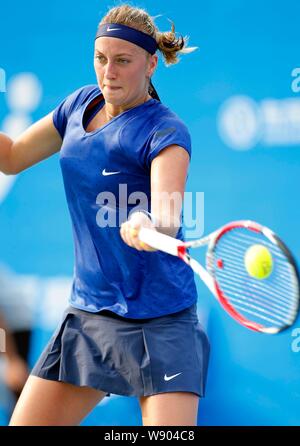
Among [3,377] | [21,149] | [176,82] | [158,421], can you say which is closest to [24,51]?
[176,82]

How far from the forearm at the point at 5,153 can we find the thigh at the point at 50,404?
0.71 meters

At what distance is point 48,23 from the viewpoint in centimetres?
398

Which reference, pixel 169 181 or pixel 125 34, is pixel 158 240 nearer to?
pixel 169 181

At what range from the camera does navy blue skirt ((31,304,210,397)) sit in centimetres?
268

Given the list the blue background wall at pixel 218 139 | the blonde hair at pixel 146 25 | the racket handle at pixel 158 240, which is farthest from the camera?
the blue background wall at pixel 218 139

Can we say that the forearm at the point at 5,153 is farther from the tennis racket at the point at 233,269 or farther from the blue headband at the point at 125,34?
the tennis racket at the point at 233,269

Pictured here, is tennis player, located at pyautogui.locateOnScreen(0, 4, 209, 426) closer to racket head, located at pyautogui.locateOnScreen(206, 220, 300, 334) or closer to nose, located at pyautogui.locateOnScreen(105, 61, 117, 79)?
nose, located at pyautogui.locateOnScreen(105, 61, 117, 79)

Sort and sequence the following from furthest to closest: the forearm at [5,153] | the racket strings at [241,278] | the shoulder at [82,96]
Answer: the forearm at [5,153] < the shoulder at [82,96] < the racket strings at [241,278]

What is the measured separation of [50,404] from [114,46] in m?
1.11

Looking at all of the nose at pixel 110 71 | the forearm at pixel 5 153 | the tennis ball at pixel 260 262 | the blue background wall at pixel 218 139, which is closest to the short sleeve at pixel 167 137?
the nose at pixel 110 71

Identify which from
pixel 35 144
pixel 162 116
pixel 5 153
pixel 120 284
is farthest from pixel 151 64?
pixel 120 284

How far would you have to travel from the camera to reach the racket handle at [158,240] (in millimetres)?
2283
